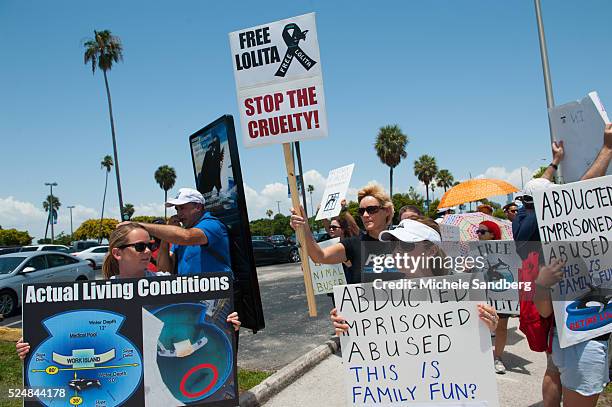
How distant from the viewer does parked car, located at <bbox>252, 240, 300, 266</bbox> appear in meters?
21.9

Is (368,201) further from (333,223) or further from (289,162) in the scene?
(333,223)

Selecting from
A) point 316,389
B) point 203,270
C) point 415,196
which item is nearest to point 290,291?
point 316,389

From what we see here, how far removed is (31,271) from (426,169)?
58.2m

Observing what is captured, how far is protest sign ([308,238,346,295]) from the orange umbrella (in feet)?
13.1

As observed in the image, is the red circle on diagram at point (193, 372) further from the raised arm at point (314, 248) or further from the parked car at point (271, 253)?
the parked car at point (271, 253)

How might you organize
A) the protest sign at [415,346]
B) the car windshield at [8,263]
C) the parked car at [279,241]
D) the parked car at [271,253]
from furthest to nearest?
the parked car at [279,241]
the parked car at [271,253]
the car windshield at [8,263]
the protest sign at [415,346]

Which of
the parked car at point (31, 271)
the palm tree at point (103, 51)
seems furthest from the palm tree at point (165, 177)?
the parked car at point (31, 271)

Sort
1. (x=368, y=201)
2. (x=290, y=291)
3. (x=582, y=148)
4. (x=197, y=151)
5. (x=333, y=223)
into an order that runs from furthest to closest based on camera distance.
→ (x=290, y=291)
(x=333, y=223)
(x=197, y=151)
(x=368, y=201)
(x=582, y=148)

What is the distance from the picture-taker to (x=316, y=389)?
15.5ft

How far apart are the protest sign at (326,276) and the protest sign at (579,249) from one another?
4.19 meters

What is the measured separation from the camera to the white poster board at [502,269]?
16.8 feet

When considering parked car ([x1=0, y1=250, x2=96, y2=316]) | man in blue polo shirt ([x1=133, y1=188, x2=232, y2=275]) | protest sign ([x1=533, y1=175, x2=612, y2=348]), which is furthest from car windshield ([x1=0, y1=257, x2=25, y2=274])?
protest sign ([x1=533, y1=175, x2=612, y2=348])

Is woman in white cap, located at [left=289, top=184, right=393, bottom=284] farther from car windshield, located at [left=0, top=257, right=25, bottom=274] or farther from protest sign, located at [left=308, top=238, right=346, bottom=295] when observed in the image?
car windshield, located at [left=0, top=257, right=25, bottom=274]

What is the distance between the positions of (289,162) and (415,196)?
67768 millimetres
